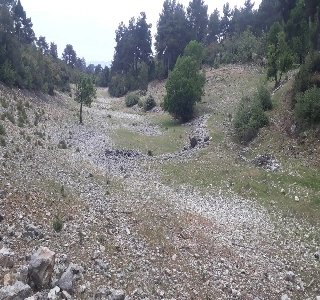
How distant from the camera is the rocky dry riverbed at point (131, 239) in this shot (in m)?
12.1

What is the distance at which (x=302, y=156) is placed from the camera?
25.7 m

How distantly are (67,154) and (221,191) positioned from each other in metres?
14.9

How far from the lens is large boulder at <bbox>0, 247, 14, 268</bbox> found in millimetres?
11422

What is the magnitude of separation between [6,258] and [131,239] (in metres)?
6.31

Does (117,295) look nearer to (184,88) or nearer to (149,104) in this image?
(184,88)

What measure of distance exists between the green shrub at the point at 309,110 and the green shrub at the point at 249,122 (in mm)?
4566

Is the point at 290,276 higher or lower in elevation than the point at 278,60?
lower

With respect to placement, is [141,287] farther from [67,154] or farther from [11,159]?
[67,154]

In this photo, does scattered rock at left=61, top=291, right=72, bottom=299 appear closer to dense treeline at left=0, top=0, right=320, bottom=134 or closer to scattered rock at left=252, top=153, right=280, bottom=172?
scattered rock at left=252, top=153, right=280, bottom=172

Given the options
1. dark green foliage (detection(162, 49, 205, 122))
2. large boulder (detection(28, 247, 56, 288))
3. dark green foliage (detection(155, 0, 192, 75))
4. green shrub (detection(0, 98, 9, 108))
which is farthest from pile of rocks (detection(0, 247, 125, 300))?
dark green foliage (detection(155, 0, 192, 75))

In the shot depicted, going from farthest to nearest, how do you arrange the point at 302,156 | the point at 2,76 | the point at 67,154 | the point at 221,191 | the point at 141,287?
the point at 2,76 < the point at 67,154 < the point at 302,156 < the point at 221,191 < the point at 141,287

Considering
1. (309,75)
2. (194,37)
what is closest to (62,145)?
(309,75)

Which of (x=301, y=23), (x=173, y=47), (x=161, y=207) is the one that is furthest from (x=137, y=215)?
(x=173, y=47)

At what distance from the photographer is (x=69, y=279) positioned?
11.4 metres
